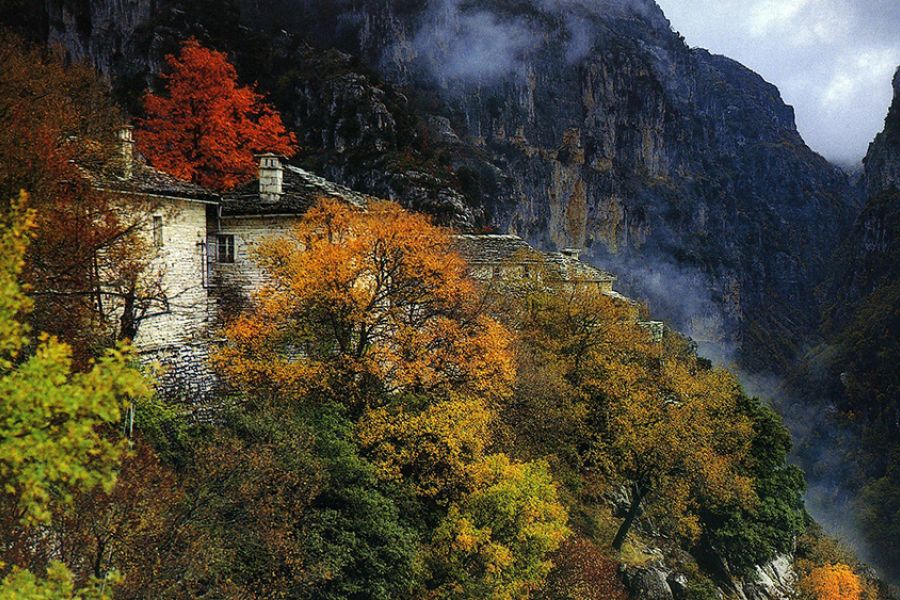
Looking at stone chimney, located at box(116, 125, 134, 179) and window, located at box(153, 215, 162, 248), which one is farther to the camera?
window, located at box(153, 215, 162, 248)

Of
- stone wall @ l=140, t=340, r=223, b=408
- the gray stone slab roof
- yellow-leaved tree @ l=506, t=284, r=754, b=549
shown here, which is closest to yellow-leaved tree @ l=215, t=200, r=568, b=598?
stone wall @ l=140, t=340, r=223, b=408

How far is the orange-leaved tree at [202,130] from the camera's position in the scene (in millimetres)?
31703

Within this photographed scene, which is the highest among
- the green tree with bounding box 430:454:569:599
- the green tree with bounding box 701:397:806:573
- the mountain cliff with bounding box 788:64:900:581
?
the green tree with bounding box 430:454:569:599

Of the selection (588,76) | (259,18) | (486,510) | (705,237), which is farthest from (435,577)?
(705,237)

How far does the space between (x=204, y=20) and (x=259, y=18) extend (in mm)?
20074

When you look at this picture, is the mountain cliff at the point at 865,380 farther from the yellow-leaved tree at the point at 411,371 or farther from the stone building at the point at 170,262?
the stone building at the point at 170,262

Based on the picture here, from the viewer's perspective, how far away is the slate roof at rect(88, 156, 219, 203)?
19.3 meters

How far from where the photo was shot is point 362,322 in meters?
20.6

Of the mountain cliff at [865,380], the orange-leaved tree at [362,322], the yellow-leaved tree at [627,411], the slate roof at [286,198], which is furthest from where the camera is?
the mountain cliff at [865,380]

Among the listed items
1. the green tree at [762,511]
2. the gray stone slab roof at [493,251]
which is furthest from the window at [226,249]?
the green tree at [762,511]

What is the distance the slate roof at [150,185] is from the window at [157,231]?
0.82m

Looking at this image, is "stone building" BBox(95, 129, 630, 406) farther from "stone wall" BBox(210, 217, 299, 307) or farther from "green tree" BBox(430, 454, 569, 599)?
"green tree" BBox(430, 454, 569, 599)

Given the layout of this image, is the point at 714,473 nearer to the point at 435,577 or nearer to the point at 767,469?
the point at 767,469

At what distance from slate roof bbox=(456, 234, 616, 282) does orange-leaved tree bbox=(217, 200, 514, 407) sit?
15.2m
